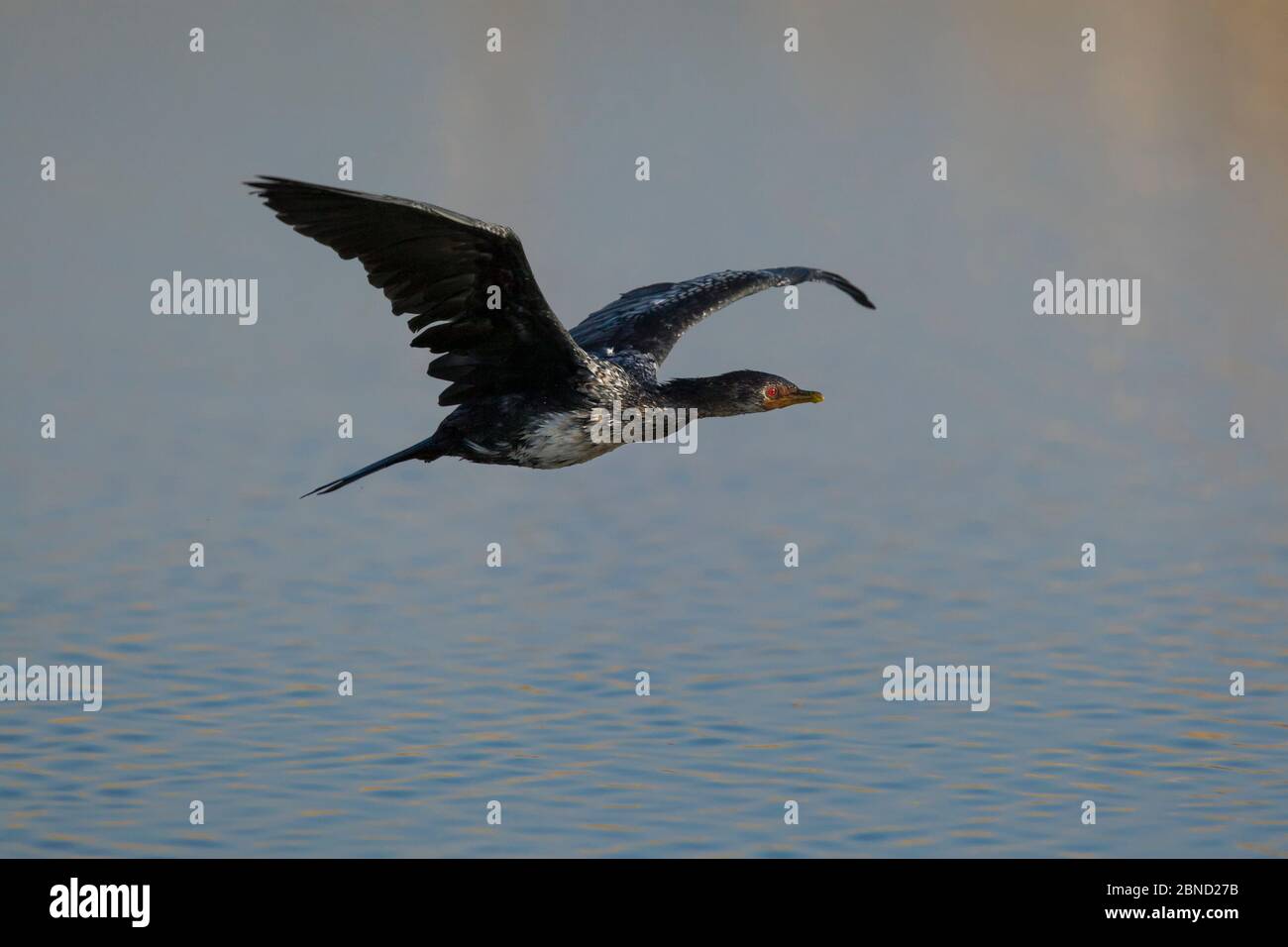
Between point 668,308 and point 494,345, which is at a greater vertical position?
point 668,308

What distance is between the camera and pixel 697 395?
11633mm

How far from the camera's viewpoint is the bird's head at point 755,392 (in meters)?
11.6

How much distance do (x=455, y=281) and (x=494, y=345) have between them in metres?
0.53

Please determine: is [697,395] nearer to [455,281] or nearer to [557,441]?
[557,441]

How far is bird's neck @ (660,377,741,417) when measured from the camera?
1163cm

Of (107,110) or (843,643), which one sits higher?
→ (107,110)

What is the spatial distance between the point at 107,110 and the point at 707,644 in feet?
44.9

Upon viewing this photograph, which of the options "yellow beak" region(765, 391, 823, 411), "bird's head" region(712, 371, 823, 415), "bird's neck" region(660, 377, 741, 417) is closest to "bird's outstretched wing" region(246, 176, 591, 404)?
"bird's neck" region(660, 377, 741, 417)

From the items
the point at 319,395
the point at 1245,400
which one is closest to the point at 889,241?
the point at 1245,400

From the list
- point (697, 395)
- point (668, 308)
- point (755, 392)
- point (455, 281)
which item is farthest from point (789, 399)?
point (455, 281)

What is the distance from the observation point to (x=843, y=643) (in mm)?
13477

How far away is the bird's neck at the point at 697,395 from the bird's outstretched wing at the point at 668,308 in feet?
1.74

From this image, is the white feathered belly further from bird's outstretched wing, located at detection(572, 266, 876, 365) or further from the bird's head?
bird's outstretched wing, located at detection(572, 266, 876, 365)

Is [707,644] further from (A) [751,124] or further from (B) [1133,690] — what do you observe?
(A) [751,124]
